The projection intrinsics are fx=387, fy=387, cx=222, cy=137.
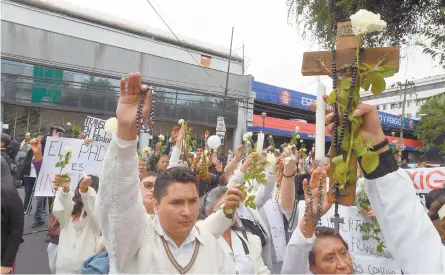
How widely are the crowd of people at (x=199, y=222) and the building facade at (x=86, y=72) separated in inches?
518

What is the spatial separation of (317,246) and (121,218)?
1208mm

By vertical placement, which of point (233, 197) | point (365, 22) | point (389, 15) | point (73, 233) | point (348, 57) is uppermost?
point (389, 15)

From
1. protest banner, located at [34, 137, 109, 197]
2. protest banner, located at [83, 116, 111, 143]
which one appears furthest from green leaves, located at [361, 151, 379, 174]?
protest banner, located at [83, 116, 111, 143]

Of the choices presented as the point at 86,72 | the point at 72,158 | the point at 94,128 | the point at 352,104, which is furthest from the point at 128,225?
the point at 86,72

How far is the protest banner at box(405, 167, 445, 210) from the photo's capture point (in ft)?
13.4

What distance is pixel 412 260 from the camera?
1.28 metres

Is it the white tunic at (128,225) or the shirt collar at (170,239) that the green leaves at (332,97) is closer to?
the white tunic at (128,225)

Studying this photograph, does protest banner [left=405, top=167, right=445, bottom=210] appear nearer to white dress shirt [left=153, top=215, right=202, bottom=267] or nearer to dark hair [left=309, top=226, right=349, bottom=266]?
dark hair [left=309, top=226, right=349, bottom=266]

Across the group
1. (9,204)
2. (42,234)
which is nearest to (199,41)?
(42,234)

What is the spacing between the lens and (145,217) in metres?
1.73

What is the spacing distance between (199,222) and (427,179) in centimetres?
297

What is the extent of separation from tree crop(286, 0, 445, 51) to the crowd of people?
290cm

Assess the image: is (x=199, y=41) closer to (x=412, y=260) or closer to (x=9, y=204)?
(x=9, y=204)

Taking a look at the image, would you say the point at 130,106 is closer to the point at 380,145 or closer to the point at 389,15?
the point at 380,145
